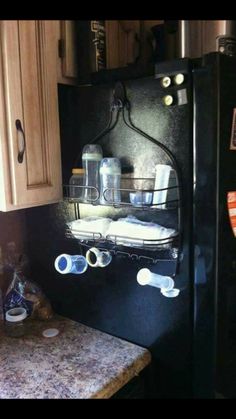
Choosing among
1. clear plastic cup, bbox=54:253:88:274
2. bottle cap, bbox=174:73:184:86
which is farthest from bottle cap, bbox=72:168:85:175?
bottle cap, bbox=174:73:184:86

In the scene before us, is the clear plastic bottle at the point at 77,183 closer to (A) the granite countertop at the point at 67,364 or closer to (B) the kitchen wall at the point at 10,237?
(B) the kitchen wall at the point at 10,237

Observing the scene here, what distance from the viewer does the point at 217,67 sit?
2.77 feet

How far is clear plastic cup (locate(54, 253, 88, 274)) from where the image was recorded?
1.12 metres

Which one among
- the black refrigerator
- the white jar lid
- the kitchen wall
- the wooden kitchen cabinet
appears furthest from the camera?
the kitchen wall

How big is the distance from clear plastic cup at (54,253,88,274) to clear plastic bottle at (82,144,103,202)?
19 cm

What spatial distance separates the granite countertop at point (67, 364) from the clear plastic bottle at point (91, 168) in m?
0.49

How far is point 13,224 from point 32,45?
675 mm

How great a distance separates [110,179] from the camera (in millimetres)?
1042

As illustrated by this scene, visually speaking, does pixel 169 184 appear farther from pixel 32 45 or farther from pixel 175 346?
pixel 32 45

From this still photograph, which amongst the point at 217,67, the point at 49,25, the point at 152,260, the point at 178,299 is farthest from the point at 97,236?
the point at 49,25

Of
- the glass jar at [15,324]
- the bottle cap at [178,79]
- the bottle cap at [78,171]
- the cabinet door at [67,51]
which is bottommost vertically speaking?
the glass jar at [15,324]

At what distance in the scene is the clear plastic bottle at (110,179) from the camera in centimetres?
103

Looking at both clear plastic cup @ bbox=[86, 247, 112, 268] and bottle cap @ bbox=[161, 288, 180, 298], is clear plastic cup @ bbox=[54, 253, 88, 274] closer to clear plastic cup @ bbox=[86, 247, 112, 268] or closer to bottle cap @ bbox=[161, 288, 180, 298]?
clear plastic cup @ bbox=[86, 247, 112, 268]

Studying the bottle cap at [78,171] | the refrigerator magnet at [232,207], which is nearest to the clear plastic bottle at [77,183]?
the bottle cap at [78,171]
